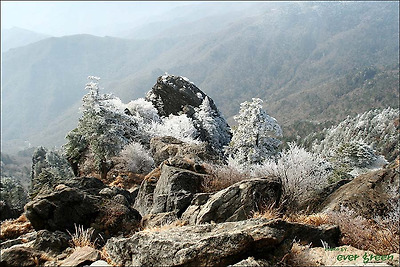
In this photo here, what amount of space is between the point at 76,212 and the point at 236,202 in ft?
17.0

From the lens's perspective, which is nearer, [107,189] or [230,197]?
[230,197]

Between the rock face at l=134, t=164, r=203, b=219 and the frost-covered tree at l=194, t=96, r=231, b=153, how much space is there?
108 feet

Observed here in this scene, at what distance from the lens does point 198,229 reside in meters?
7.11

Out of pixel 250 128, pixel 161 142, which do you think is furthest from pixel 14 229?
pixel 250 128

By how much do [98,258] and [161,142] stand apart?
19.3m

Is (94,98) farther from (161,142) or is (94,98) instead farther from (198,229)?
(198,229)

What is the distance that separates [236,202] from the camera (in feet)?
31.0

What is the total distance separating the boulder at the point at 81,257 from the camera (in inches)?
263

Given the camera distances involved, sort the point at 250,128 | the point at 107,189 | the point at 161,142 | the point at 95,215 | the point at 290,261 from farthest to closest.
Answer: the point at 250,128 < the point at 161,142 < the point at 107,189 < the point at 95,215 < the point at 290,261

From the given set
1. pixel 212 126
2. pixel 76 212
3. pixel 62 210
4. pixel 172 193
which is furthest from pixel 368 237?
pixel 212 126

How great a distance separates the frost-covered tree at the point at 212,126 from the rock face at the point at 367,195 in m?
32.9

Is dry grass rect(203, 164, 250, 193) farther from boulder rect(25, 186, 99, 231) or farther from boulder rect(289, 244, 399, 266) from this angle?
boulder rect(289, 244, 399, 266)

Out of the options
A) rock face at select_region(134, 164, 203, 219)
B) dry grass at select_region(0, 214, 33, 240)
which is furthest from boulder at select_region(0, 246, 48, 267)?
dry grass at select_region(0, 214, 33, 240)

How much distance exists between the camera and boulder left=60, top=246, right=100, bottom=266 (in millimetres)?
6668
